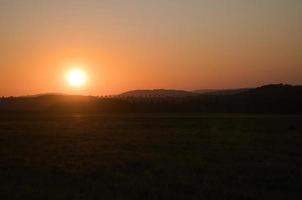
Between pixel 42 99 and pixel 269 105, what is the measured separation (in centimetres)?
6546

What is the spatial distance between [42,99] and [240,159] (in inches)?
4610

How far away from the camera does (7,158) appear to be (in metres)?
22.0

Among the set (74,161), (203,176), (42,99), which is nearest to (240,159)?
(203,176)

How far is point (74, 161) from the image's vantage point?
20.7m

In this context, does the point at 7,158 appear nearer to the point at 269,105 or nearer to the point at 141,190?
the point at 141,190

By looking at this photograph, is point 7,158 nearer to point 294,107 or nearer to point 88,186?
point 88,186

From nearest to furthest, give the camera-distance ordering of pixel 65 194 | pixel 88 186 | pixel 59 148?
pixel 65 194
pixel 88 186
pixel 59 148

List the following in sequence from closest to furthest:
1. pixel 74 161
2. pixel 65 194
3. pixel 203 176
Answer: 1. pixel 65 194
2. pixel 203 176
3. pixel 74 161

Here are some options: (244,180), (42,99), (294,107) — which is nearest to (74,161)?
(244,180)

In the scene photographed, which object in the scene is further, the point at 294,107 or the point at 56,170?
the point at 294,107

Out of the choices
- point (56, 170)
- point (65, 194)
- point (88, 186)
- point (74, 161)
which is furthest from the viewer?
point (74, 161)

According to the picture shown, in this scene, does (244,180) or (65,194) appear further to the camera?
(244,180)

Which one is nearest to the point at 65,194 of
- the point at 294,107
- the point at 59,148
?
the point at 59,148

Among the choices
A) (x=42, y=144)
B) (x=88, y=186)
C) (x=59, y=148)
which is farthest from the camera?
(x=42, y=144)
